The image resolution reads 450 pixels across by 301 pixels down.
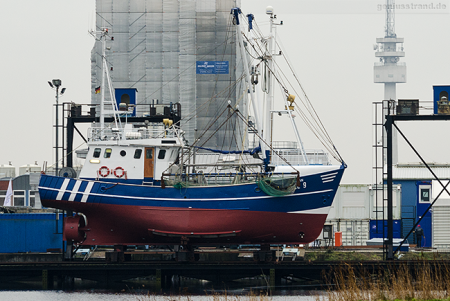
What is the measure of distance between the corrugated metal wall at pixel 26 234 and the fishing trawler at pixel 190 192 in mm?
3313

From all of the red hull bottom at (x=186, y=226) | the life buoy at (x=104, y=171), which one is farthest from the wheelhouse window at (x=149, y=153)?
the red hull bottom at (x=186, y=226)

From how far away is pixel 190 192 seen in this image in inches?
1682

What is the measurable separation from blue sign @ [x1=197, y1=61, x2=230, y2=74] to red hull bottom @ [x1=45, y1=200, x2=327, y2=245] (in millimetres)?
24070

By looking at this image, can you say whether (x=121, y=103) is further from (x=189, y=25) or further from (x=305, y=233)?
(x=189, y=25)

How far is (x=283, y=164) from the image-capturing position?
142 ft

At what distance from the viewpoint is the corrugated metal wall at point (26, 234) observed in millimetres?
46656

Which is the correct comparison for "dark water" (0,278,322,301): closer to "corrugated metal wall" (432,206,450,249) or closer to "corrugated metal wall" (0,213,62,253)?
"corrugated metal wall" (0,213,62,253)

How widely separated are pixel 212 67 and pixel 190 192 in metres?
24.4

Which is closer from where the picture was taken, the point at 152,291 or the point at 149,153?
the point at 152,291

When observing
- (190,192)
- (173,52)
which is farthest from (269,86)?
(173,52)

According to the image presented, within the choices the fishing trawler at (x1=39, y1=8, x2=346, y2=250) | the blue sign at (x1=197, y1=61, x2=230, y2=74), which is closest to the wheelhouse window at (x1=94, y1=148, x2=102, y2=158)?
the fishing trawler at (x1=39, y1=8, x2=346, y2=250)

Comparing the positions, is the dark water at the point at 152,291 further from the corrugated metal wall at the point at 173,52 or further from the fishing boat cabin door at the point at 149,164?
the corrugated metal wall at the point at 173,52

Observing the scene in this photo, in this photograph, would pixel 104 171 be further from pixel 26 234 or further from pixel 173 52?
pixel 173 52

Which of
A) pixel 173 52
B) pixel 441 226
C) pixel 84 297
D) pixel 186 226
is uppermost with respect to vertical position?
pixel 173 52
